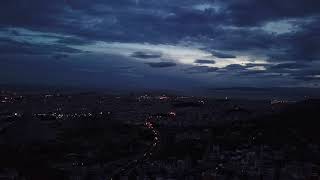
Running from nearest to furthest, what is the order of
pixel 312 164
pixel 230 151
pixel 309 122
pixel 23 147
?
pixel 312 164
pixel 230 151
pixel 23 147
pixel 309 122

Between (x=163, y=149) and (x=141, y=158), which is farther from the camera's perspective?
(x=163, y=149)

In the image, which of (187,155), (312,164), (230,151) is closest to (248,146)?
(230,151)

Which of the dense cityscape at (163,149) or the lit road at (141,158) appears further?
the lit road at (141,158)

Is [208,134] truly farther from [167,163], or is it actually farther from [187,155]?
[167,163]

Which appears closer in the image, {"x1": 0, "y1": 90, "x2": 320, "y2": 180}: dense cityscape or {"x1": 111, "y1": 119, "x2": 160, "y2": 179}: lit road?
{"x1": 0, "y1": 90, "x2": 320, "y2": 180}: dense cityscape

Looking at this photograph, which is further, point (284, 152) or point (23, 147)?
point (23, 147)

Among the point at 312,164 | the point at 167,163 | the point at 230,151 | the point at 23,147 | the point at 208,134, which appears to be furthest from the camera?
the point at 208,134

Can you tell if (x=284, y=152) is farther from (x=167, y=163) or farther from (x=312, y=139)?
(x=167, y=163)

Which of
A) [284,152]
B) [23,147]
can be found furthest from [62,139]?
[284,152]

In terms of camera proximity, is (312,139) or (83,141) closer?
(312,139)
